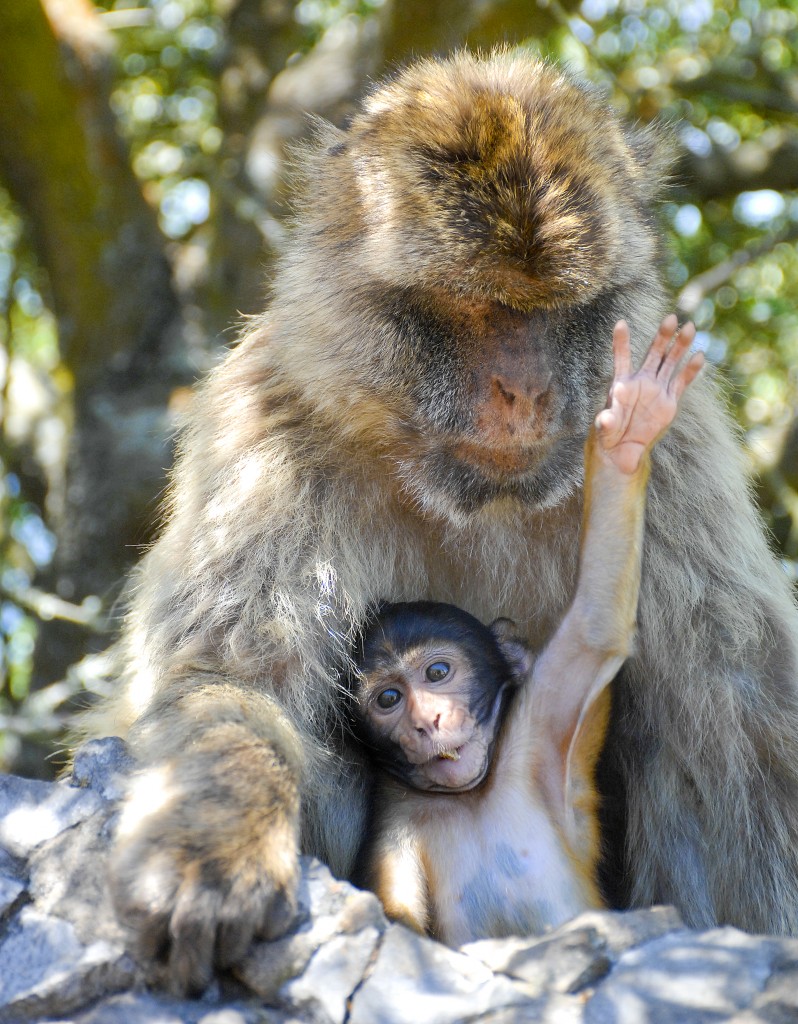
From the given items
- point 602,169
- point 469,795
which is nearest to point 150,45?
point 602,169

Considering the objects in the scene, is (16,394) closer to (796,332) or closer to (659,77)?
(659,77)

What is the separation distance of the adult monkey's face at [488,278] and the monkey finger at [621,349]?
0.23m

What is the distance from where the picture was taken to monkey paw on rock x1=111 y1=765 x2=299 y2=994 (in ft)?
6.54

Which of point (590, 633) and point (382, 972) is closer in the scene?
point (382, 972)

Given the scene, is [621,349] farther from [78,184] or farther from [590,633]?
[78,184]

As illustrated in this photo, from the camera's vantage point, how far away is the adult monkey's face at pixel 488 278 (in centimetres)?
252

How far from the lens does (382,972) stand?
6.62ft

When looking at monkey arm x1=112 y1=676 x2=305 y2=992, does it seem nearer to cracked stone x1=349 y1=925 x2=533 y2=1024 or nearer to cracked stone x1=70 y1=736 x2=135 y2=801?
cracked stone x1=70 y1=736 x2=135 y2=801

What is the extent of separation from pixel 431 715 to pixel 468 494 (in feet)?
1.54

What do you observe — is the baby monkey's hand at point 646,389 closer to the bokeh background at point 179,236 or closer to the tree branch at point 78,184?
the bokeh background at point 179,236

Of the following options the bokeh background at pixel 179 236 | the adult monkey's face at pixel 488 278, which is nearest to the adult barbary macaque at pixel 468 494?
the adult monkey's face at pixel 488 278

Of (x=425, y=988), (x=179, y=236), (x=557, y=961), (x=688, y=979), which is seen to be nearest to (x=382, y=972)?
(x=425, y=988)

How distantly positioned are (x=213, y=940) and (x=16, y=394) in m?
4.21

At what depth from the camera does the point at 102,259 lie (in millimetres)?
5008
